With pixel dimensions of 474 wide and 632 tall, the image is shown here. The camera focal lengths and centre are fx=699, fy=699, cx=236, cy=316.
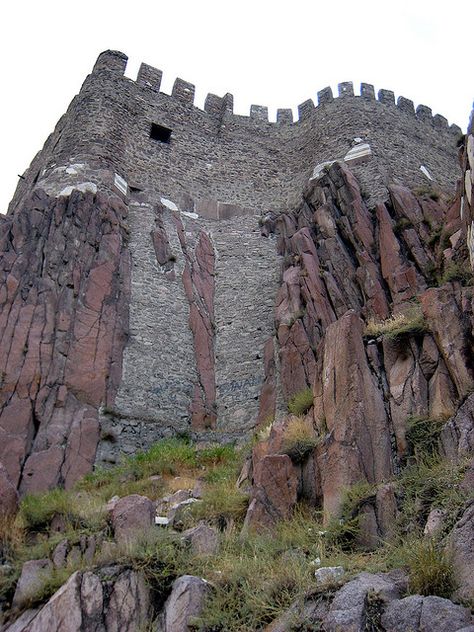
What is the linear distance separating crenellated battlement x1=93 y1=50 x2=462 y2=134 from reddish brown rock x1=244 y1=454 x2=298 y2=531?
58.6 feet

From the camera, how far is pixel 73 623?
6824 millimetres

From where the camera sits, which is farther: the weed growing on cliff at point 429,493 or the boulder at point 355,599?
the weed growing on cliff at point 429,493

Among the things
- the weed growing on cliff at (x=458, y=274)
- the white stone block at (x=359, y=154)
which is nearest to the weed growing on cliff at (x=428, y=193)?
the white stone block at (x=359, y=154)

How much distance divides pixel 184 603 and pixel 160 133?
18.6m

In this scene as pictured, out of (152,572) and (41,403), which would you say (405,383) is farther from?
(41,403)

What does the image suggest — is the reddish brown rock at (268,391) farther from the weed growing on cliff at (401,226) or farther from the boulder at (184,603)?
the boulder at (184,603)

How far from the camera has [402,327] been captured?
10.4 m

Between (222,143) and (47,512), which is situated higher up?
(222,143)

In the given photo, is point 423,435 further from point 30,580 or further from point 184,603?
point 30,580

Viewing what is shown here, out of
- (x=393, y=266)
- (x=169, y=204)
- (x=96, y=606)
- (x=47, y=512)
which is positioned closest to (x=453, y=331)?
(x=96, y=606)

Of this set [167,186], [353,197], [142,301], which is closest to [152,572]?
[142,301]

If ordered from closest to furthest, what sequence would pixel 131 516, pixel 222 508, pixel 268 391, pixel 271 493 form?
pixel 131 516 < pixel 271 493 < pixel 222 508 < pixel 268 391

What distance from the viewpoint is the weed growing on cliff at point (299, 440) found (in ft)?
30.9

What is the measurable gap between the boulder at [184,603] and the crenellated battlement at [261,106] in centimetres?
1985
